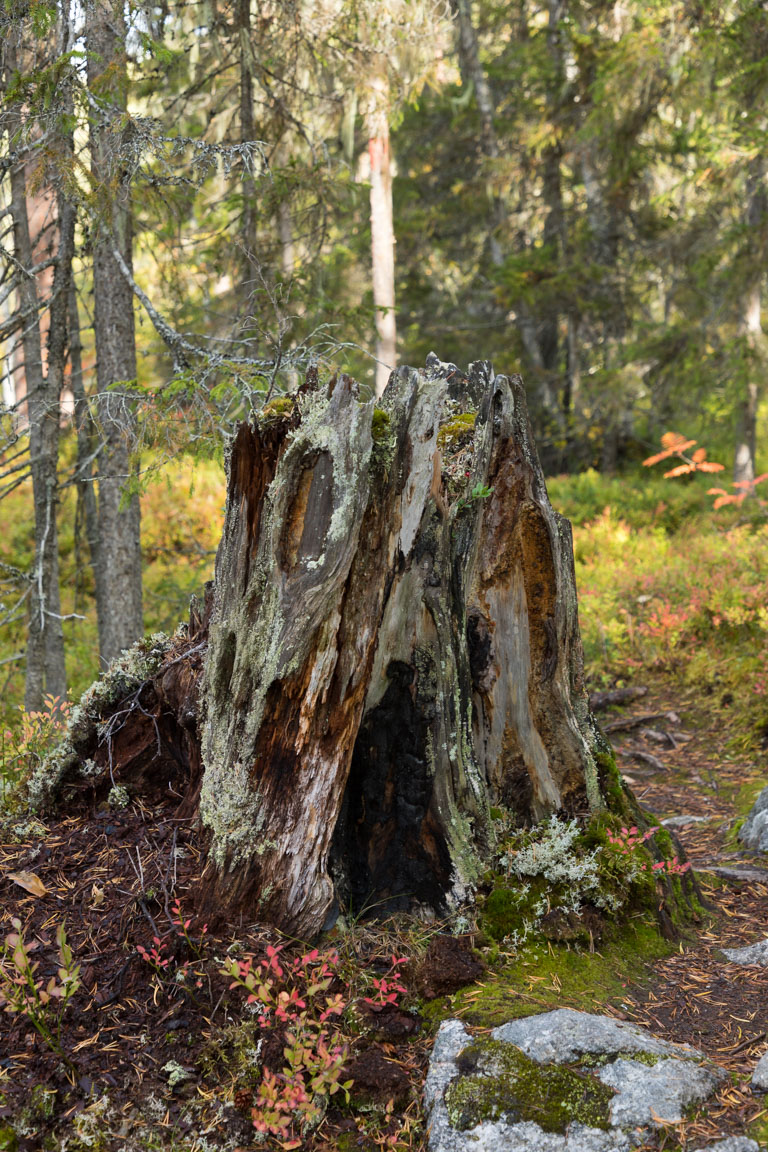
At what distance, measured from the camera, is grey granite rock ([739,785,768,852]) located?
5.23 m

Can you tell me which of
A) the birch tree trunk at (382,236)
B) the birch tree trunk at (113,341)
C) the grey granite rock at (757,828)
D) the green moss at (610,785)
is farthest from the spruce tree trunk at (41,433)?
the birch tree trunk at (382,236)

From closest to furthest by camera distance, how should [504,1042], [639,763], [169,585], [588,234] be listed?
[504,1042], [639,763], [169,585], [588,234]

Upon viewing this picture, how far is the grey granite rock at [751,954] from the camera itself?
3.85 metres

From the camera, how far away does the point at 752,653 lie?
7.80 meters

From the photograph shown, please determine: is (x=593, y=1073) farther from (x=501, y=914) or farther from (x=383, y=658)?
(x=383, y=658)

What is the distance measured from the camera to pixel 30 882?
3619 millimetres

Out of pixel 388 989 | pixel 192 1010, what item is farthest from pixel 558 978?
pixel 192 1010

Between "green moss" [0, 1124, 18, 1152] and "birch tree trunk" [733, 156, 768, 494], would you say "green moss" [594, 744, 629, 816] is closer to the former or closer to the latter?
"green moss" [0, 1124, 18, 1152]

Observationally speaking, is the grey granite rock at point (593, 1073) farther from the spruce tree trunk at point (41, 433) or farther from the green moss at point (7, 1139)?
the spruce tree trunk at point (41, 433)

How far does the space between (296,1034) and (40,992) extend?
98 centimetres

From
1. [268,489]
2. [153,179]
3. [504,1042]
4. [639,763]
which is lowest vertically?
[639,763]

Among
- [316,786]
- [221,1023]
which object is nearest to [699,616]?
[316,786]

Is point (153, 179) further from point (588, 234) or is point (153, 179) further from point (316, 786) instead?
point (588, 234)

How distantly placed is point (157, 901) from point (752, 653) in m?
6.35
